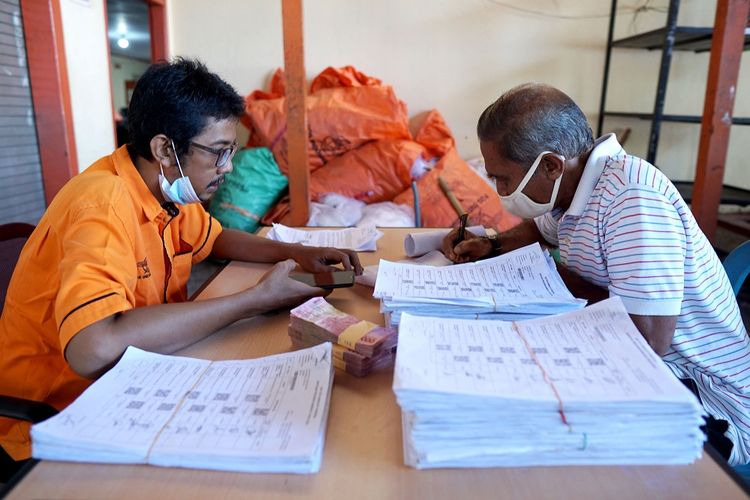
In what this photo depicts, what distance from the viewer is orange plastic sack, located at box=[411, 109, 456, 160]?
10.5 ft

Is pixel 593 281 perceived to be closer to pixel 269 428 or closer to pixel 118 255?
pixel 269 428

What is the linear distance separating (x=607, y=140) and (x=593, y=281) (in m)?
0.31

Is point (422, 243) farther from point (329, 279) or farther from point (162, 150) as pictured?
point (162, 150)

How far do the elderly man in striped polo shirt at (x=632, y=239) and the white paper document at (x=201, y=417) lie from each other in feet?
1.90

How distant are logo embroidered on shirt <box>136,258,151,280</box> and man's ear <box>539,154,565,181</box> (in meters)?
0.86

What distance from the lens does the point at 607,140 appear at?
1.16 m

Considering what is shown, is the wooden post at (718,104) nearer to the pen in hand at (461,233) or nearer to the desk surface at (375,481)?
the pen in hand at (461,233)

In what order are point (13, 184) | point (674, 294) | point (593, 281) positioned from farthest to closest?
point (13, 184) < point (593, 281) < point (674, 294)

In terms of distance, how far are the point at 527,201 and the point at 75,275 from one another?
0.92 metres

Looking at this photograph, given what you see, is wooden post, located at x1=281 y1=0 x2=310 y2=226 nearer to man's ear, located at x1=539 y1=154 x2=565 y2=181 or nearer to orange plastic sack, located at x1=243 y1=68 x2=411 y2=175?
orange plastic sack, located at x1=243 y1=68 x2=411 y2=175

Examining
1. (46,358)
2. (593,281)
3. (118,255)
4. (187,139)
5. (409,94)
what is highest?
(409,94)

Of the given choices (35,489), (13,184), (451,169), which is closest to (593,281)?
(35,489)

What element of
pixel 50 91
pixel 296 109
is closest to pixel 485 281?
pixel 296 109

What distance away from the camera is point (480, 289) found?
1.06 meters
